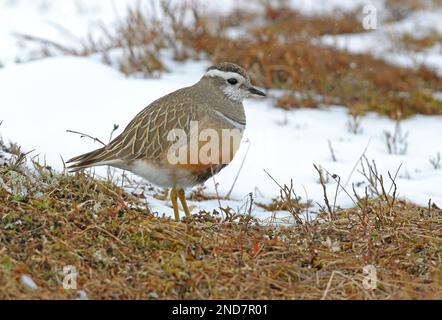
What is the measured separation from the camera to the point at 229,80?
6102mm

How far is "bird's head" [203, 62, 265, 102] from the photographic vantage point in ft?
20.0

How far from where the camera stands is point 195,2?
33.2ft

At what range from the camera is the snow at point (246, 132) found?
691cm

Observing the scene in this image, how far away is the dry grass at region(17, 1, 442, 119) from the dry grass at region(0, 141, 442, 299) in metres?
3.91

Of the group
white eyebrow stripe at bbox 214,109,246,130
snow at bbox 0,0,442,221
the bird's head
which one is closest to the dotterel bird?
white eyebrow stripe at bbox 214,109,246,130

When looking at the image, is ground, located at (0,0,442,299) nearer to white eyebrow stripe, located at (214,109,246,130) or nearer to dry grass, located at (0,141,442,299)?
dry grass, located at (0,141,442,299)

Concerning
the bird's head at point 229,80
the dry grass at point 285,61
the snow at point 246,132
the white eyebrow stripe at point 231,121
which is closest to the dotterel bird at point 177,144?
the white eyebrow stripe at point 231,121

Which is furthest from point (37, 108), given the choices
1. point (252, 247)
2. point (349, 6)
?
point (349, 6)

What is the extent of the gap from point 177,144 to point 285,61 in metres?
4.48

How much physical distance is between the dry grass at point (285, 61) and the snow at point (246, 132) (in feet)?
0.79

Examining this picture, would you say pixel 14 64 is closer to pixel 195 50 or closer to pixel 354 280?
pixel 195 50

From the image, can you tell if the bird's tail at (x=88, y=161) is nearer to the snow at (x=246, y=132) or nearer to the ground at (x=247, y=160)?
the ground at (x=247, y=160)
